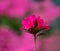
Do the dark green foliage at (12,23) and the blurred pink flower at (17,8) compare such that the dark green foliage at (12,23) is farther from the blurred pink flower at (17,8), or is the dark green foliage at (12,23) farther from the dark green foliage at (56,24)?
the dark green foliage at (56,24)

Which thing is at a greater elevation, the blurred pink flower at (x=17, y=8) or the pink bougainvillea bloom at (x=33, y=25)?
the blurred pink flower at (x=17, y=8)

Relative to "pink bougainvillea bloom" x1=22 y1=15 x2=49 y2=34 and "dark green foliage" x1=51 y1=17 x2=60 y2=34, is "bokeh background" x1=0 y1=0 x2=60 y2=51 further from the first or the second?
"pink bougainvillea bloom" x1=22 y1=15 x2=49 y2=34

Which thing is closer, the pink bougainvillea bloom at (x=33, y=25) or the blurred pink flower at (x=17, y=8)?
the pink bougainvillea bloom at (x=33, y=25)

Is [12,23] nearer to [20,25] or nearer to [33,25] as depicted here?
[20,25]

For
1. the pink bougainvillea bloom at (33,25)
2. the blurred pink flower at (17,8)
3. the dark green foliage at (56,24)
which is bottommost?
the pink bougainvillea bloom at (33,25)

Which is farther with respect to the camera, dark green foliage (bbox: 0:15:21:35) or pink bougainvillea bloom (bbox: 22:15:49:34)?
dark green foliage (bbox: 0:15:21:35)

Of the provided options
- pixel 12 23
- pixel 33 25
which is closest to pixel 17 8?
pixel 12 23

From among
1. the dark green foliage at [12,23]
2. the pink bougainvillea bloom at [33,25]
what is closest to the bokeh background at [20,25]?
the dark green foliage at [12,23]

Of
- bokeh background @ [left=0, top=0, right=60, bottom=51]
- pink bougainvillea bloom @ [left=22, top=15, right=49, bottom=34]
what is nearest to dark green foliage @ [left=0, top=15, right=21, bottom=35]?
bokeh background @ [left=0, top=0, right=60, bottom=51]

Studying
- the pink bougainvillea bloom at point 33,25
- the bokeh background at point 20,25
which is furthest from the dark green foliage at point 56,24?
the pink bougainvillea bloom at point 33,25
